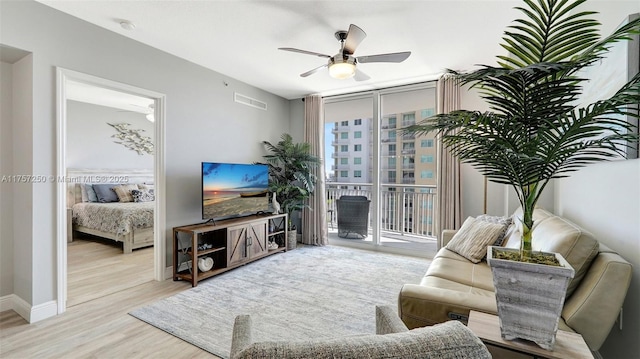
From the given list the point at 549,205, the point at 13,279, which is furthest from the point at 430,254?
the point at 13,279

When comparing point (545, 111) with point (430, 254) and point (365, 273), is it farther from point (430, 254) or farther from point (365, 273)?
point (430, 254)

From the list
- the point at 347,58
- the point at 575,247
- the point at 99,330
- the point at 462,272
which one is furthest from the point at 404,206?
the point at 99,330

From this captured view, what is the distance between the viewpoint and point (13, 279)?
7.81ft

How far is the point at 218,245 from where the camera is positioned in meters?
3.38

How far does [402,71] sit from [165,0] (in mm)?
2747

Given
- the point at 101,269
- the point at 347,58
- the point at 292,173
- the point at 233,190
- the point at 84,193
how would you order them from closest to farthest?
the point at 347,58 < the point at 101,269 < the point at 233,190 < the point at 292,173 < the point at 84,193

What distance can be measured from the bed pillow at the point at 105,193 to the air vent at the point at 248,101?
124 inches

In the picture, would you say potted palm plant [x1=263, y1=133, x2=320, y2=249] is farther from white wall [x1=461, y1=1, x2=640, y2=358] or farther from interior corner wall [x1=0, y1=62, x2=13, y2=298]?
white wall [x1=461, y1=1, x2=640, y2=358]

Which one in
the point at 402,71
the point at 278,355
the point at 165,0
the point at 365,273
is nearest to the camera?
the point at 278,355

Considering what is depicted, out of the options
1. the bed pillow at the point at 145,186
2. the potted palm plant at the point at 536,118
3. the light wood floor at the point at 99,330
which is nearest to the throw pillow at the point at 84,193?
the bed pillow at the point at 145,186

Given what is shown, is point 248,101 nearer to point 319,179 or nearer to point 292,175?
point 292,175

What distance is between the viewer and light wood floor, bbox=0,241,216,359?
5.99 feet

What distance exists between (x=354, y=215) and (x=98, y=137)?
5131 mm

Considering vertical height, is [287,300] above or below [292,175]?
below
